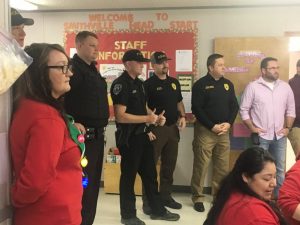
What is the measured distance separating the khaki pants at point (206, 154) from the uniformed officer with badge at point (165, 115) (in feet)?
0.79

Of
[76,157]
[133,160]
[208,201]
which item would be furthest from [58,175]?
[208,201]

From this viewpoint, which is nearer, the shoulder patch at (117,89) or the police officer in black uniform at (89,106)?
the police officer in black uniform at (89,106)

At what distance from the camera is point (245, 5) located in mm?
4254

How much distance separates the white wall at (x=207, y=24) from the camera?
425cm

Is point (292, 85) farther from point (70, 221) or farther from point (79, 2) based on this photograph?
point (70, 221)

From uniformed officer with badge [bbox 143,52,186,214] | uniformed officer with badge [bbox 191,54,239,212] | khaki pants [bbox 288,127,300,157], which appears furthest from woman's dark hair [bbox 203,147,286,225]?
khaki pants [bbox 288,127,300,157]

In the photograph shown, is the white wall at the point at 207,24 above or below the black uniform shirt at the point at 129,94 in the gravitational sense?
above

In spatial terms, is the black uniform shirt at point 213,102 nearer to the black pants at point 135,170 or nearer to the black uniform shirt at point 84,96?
the black pants at point 135,170

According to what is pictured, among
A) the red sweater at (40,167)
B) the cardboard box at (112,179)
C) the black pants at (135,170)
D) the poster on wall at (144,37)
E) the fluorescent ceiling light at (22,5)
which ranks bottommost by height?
the cardboard box at (112,179)

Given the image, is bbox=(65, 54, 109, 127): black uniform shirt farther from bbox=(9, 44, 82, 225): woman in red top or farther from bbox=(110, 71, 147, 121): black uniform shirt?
bbox=(9, 44, 82, 225): woman in red top

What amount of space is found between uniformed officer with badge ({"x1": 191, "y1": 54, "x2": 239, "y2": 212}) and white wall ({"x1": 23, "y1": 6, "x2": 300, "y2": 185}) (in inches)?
20.1

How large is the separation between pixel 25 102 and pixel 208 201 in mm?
3221

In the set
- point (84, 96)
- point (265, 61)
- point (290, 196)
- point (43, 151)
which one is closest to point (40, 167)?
point (43, 151)

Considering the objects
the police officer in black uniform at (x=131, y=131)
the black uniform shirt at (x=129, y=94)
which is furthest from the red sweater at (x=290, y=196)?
the black uniform shirt at (x=129, y=94)
